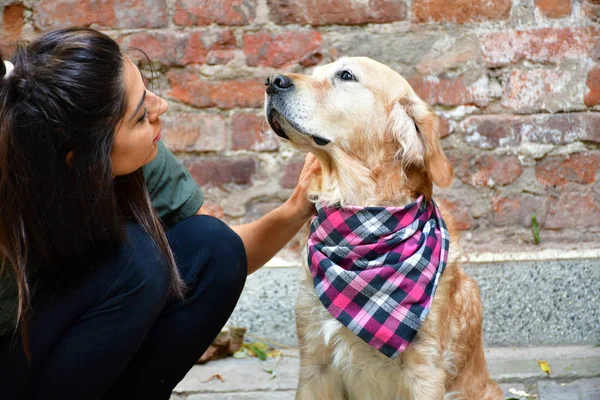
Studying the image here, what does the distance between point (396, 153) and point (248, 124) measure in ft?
3.36

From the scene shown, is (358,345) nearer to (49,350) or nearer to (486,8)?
(49,350)

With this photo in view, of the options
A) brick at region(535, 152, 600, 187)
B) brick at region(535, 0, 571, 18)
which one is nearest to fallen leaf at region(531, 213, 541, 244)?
brick at region(535, 152, 600, 187)

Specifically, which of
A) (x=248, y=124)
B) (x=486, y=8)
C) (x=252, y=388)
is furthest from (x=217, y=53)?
(x=252, y=388)

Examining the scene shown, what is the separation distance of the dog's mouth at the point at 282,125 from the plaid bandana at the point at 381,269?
20cm

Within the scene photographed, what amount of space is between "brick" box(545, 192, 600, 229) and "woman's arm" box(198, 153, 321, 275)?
3.80ft

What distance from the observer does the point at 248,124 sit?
2.99 meters

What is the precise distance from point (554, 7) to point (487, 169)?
66cm

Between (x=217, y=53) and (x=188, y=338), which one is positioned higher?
(x=217, y=53)

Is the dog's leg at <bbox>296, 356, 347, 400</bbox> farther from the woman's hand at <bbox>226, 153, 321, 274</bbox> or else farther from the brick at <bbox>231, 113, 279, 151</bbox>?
the brick at <bbox>231, 113, 279, 151</bbox>

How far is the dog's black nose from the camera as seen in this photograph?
6.73 ft

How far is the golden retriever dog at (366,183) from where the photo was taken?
204 cm

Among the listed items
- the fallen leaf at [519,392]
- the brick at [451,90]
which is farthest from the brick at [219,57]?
the fallen leaf at [519,392]

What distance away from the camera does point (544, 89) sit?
2928mm

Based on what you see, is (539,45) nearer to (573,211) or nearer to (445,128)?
(445,128)
